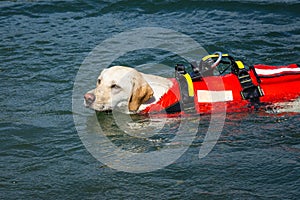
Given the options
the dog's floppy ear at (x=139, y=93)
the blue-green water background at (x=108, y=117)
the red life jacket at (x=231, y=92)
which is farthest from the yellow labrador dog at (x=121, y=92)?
the blue-green water background at (x=108, y=117)

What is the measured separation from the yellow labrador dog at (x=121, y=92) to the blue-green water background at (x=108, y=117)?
0.48 metres

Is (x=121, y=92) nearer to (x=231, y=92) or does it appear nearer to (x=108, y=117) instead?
(x=108, y=117)

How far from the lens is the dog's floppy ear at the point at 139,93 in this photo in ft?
22.1

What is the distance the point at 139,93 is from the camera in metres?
6.76

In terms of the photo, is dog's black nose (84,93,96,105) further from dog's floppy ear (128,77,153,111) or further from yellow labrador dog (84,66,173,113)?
dog's floppy ear (128,77,153,111)

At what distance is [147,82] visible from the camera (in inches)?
274

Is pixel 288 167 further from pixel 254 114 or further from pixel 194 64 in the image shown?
pixel 194 64

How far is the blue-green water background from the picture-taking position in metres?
5.18

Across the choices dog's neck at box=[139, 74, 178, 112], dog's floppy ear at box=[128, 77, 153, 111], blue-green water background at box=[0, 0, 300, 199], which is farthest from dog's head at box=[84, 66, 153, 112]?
blue-green water background at box=[0, 0, 300, 199]

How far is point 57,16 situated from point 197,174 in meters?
6.97

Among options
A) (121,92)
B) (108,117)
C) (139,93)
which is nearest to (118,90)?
(121,92)

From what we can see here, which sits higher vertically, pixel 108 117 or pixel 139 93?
pixel 139 93

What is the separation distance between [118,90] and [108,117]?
0.49m

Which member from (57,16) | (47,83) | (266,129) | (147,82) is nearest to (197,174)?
(266,129)
